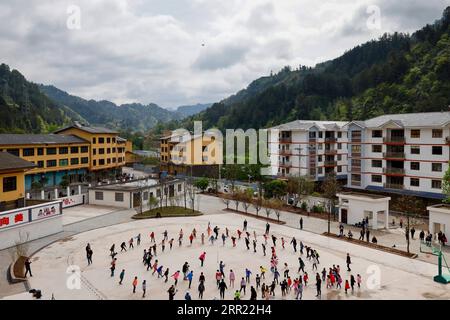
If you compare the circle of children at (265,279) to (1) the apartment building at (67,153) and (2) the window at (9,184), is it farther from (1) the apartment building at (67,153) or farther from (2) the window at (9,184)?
(1) the apartment building at (67,153)

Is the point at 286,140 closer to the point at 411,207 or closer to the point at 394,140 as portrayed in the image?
the point at 394,140

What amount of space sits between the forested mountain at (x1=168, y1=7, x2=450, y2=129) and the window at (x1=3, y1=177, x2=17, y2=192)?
7389 centimetres

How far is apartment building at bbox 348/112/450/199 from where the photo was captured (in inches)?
1682

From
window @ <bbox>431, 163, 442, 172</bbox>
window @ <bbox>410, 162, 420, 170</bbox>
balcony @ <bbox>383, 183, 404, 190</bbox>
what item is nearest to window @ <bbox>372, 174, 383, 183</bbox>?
balcony @ <bbox>383, 183, 404, 190</bbox>

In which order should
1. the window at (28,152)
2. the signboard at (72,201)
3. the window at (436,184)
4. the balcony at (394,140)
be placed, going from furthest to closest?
the window at (28,152) < the signboard at (72,201) < the balcony at (394,140) < the window at (436,184)

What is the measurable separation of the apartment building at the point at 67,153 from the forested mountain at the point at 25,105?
48.3 m

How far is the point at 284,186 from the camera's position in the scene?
4922 cm

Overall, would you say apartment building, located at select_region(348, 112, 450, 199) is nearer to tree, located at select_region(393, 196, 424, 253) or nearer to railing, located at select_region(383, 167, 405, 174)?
railing, located at select_region(383, 167, 405, 174)

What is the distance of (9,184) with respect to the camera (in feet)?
110

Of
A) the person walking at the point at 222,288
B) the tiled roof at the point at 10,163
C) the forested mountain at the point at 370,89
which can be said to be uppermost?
the forested mountain at the point at 370,89

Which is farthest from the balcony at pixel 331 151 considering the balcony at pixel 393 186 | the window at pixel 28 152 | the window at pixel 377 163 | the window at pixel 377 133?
the window at pixel 28 152

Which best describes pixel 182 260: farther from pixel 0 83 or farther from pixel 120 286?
pixel 0 83

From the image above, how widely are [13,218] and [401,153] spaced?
43192 millimetres

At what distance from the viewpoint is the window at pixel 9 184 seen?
109 ft
